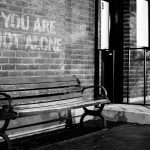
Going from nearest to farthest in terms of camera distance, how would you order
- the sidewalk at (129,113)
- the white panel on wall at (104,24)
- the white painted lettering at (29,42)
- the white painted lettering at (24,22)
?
1. the white painted lettering at (24,22)
2. the white painted lettering at (29,42)
3. the sidewalk at (129,113)
4. the white panel on wall at (104,24)

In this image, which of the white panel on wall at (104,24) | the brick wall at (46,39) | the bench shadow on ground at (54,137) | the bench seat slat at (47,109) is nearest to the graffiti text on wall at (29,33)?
the brick wall at (46,39)

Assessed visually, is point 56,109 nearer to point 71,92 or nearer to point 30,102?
point 30,102

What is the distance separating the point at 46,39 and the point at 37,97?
118 cm

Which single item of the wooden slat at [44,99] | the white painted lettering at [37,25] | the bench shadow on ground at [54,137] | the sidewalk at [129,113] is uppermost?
the white painted lettering at [37,25]

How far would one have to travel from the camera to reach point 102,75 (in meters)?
7.36

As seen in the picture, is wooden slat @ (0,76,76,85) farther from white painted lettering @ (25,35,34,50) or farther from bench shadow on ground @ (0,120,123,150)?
bench shadow on ground @ (0,120,123,150)

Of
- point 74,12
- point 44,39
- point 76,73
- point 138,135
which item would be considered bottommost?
point 138,135

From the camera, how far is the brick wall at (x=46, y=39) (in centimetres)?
521

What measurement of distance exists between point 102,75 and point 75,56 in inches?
38.1

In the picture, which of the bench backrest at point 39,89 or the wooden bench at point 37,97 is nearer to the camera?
the wooden bench at point 37,97

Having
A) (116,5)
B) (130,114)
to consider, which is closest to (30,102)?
(130,114)

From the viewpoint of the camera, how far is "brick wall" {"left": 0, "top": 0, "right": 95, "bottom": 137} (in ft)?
17.1

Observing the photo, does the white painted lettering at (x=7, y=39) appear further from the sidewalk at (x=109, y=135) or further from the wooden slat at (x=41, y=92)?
the sidewalk at (x=109, y=135)

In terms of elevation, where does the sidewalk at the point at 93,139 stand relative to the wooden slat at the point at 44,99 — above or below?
below
